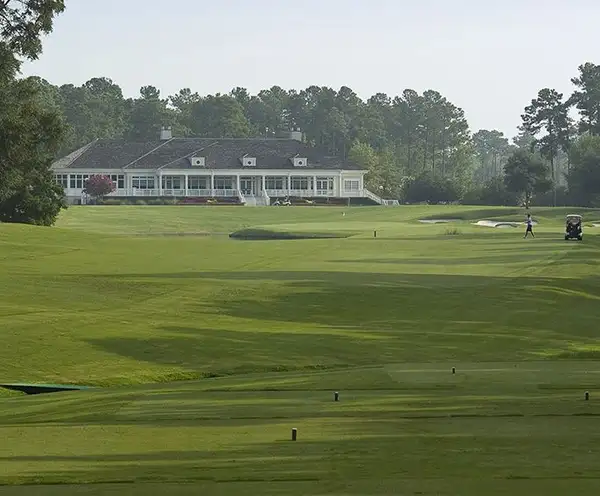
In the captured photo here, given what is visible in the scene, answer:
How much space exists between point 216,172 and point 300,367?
139 metres

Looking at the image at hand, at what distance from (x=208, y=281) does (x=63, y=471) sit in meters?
32.0

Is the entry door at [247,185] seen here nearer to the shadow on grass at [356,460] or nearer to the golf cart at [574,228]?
the golf cart at [574,228]

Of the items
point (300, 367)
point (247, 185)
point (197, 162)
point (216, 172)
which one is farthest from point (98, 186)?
point (300, 367)

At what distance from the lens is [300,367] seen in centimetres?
2770

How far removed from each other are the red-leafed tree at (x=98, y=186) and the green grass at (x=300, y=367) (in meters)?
86.4

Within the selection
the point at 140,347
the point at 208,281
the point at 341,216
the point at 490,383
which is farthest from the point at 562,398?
the point at 341,216

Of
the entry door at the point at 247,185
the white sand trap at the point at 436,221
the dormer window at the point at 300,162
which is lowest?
the white sand trap at the point at 436,221

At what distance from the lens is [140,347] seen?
29.5 m

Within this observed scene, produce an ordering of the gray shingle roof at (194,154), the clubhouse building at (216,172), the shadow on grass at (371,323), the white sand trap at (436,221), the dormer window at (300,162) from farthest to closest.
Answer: the dormer window at (300,162)
the gray shingle roof at (194,154)
the clubhouse building at (216,172)
the white sand trap at (436,221)
the shadow on grass at (371,323)

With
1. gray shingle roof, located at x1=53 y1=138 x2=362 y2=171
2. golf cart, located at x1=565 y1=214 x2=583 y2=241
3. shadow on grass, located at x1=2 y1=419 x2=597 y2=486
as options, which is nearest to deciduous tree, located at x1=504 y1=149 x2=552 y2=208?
gray shingle roof, located at x1=53 y1=138 x2=362 y2=171

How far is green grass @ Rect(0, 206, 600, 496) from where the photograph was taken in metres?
12.9

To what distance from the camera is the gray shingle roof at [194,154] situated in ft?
542

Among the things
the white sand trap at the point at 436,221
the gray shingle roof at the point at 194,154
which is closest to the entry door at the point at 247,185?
the gray shingle roof at the point at 194,154

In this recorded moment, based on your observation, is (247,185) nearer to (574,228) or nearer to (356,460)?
(574,228)
